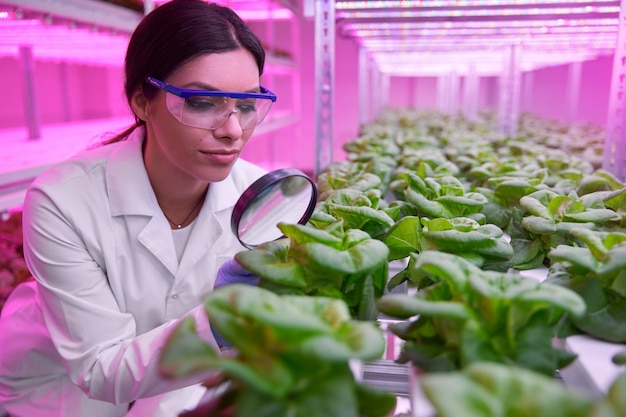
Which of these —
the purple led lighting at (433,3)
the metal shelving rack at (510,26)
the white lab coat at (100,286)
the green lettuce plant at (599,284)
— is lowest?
the white lab coat at (100,286)

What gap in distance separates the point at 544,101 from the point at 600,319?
11.2 m

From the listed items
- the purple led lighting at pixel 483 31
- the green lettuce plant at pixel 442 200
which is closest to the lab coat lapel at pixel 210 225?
the green lettuce plant at pixel 442 200

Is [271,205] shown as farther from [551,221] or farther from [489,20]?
[489,20]

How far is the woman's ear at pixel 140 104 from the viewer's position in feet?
4.80

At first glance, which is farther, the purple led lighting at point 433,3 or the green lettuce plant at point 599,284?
the purple led lighting at point 433,3

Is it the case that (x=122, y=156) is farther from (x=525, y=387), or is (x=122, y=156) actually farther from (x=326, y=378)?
(x=525, y=387)

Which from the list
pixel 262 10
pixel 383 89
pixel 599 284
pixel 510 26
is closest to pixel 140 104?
pixel 599 284

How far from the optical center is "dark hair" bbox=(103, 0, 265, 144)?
52.4 inches

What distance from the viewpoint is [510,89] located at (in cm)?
392

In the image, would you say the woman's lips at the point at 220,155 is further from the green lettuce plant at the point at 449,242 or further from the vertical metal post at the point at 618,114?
the vertical metal post at the point at 618,114

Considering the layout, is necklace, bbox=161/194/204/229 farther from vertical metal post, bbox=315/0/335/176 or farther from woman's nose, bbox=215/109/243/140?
vertical metal post, bbox=315/0/335/176

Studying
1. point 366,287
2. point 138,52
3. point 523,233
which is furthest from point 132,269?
point 523,233

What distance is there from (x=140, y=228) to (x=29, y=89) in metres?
2.24

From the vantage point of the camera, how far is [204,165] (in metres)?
1.35
